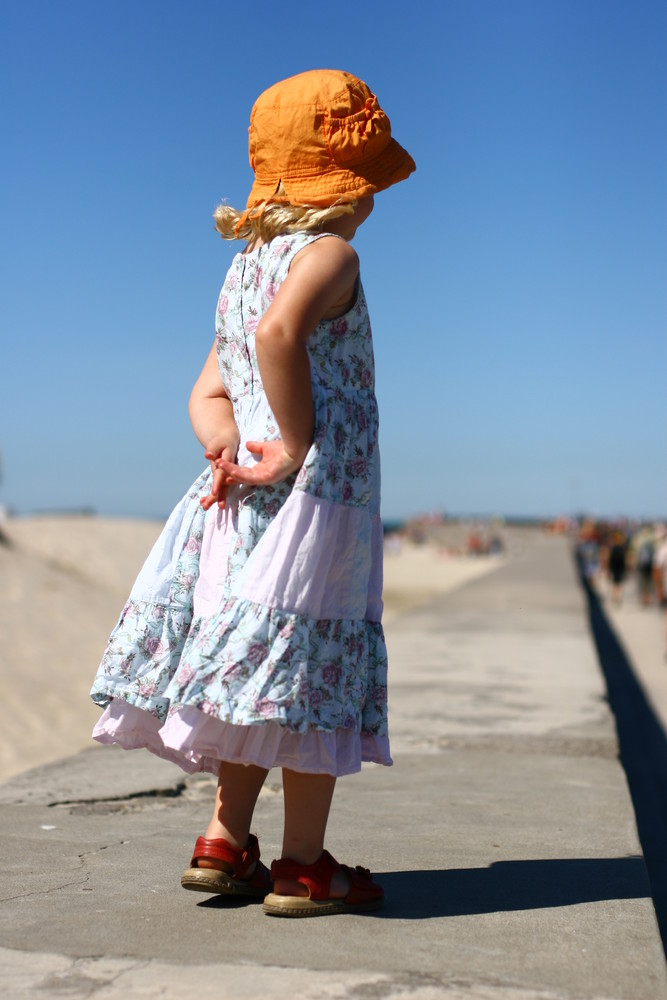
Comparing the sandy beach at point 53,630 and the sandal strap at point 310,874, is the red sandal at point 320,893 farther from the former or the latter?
the sandy beach at point 53,630

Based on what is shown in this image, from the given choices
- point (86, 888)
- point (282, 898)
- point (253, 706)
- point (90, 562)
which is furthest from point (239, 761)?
point (90, 562)

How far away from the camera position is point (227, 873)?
245 cm

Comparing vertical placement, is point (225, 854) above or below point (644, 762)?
above

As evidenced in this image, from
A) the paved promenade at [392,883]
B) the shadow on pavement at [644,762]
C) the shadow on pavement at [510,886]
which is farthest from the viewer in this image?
the shadow on pavement at [644,762]

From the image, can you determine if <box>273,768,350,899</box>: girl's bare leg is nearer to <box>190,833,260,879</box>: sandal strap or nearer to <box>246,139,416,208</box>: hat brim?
<box>190,833,260,879</box>: sandal strap

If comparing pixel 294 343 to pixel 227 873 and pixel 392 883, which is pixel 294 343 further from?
pixel 392 883

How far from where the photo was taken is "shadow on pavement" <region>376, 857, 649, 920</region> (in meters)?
2.49

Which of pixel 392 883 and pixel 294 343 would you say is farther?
pixel 392 883

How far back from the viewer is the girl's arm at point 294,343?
2.28 m

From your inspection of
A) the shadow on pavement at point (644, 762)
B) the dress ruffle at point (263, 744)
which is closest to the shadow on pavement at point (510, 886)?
the dress ruffle at point (263, 744)

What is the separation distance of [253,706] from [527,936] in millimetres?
710

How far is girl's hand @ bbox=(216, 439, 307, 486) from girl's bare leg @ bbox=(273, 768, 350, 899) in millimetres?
589

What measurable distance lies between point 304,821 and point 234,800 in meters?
0.16

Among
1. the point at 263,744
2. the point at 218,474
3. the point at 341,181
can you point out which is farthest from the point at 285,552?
the point at 341,181
